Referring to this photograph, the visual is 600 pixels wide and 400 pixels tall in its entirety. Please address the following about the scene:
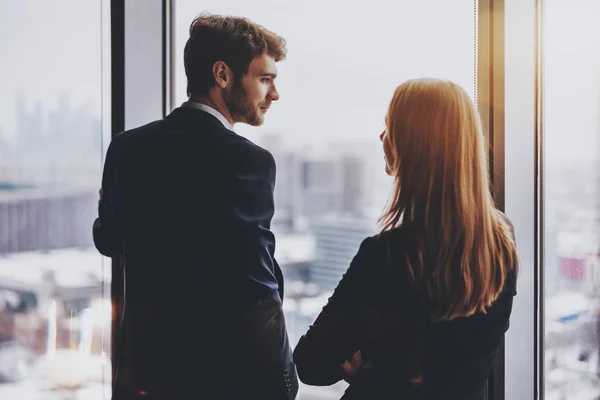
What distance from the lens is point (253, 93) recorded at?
128 centimetres

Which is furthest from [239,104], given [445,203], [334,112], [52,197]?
[52,197]

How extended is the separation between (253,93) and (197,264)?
404 millimetres

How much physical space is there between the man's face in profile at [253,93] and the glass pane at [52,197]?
22.1 inches

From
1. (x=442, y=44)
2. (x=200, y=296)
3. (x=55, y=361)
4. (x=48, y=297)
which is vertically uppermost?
(x=442, y=44)

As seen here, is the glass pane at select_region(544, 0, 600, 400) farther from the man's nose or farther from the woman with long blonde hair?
the man's nose

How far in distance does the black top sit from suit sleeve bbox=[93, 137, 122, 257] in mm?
552

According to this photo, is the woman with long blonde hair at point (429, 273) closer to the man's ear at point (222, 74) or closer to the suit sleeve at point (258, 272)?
the suit sleeve at point (258, 272)

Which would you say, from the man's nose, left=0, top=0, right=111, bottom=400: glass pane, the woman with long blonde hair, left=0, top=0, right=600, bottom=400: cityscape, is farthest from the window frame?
left=0, top=0, right=111, bottom=400: glass pane

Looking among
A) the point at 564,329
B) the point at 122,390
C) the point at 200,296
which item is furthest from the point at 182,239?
the point at 564,329

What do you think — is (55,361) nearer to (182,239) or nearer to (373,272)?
(182,239)

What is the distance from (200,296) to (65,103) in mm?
825

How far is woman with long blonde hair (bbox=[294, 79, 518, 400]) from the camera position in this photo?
894 millimetres

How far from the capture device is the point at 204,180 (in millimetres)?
1125

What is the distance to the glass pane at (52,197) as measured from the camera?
1588 millimetres
